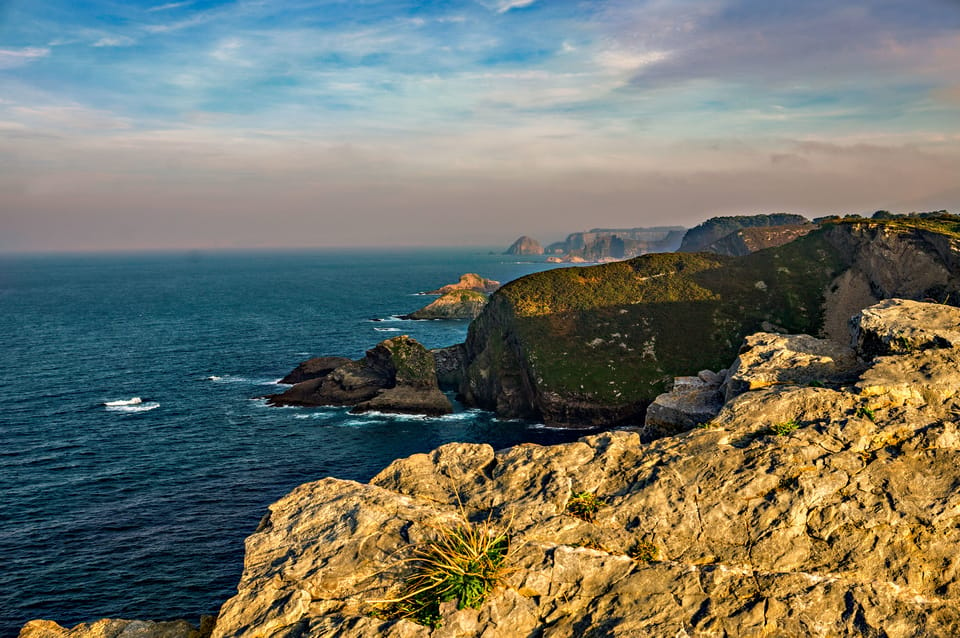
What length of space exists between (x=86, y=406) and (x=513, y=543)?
3626 inches

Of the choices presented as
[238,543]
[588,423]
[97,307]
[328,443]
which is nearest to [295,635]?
[238,543]

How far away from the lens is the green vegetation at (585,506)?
16.6 meters

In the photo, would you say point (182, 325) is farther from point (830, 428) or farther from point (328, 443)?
point (830, 428)

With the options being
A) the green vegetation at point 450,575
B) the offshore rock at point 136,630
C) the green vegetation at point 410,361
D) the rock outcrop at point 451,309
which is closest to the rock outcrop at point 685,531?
the green vegetation at point 450,575

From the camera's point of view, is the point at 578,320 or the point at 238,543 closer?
the point at 238,543

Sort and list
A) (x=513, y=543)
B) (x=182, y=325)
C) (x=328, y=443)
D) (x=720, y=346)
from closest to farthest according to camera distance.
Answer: (x=513, y=543), (x=328, y=443), (x=720, y=346), (x=182, y=325)

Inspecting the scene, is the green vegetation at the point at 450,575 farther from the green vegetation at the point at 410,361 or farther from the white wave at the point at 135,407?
the white wave at the point at 135,407

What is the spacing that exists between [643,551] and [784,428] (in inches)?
278

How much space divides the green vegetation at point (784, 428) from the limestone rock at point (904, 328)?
723 centimetres

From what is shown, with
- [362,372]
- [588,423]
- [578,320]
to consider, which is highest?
[578,320]

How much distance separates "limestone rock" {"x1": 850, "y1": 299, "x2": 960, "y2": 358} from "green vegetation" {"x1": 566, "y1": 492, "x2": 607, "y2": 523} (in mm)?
14674

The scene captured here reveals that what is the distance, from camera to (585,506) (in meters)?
16.8

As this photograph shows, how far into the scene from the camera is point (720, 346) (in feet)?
299

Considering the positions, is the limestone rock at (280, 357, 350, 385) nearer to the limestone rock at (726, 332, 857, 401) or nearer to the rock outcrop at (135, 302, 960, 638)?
the limestone rock at (726, 332, 857, 401)
